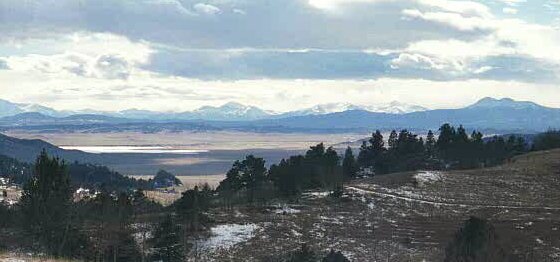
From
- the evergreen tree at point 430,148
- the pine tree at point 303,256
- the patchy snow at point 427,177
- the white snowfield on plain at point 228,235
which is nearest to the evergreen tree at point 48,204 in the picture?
the white snowfield on plain at point 228,235

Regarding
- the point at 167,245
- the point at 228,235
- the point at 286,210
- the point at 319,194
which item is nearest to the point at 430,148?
the point at 319,194

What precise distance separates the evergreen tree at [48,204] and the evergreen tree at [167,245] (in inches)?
358

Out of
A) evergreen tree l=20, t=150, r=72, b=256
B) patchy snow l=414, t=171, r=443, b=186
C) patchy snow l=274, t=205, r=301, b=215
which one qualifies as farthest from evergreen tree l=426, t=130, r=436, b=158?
evergreen tree l=20, t=150, r=72, b=256

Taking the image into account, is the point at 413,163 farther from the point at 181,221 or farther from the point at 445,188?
the point at 181,221

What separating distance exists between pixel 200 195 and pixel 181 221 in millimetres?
8621

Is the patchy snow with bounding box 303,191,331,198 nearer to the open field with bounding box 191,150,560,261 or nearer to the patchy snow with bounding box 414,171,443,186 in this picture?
the open field with bounding box 191,150,560,261

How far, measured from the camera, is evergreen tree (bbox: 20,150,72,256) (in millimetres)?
70062

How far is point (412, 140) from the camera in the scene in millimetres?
162500

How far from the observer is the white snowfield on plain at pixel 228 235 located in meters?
76.2

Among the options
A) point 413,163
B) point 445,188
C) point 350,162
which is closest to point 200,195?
point 445,188

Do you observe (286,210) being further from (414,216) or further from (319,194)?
(414,216)

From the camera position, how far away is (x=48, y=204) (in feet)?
232

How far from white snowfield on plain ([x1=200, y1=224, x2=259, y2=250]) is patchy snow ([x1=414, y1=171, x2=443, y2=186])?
41.8 meters

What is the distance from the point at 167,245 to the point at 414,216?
130 feet
